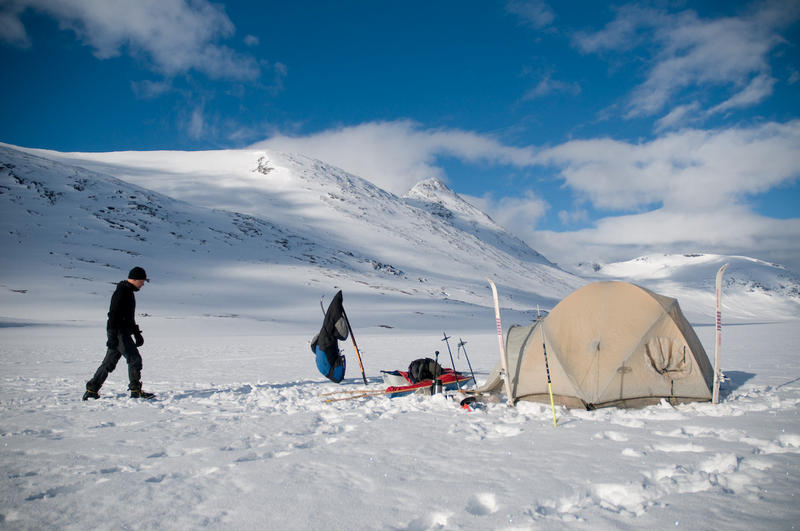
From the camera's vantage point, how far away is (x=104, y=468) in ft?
15.6

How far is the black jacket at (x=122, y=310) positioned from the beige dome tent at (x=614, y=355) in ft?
24.4

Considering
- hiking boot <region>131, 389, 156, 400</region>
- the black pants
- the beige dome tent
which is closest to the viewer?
the beige dome tent

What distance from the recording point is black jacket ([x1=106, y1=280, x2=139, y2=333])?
8.08 m

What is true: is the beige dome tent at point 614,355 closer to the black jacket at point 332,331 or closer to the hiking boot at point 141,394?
the black jacket at point 332,331

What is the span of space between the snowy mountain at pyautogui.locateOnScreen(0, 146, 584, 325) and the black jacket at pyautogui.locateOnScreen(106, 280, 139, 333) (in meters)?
30.9

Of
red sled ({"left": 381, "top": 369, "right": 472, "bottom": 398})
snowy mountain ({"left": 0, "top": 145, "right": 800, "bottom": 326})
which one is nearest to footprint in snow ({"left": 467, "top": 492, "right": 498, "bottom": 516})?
red sled ({"left": 381, "top": 369, "right": 472, "bottom": 398})

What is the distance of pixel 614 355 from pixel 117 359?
9212 mm

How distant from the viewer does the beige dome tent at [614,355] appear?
7391mm

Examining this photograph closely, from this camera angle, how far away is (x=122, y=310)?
8.23 metres

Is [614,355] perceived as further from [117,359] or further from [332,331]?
[117,359]

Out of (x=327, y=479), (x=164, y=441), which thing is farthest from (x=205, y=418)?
(x=327, y=479)

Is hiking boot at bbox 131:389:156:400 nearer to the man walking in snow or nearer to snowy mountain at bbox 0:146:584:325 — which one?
the man walking in snow

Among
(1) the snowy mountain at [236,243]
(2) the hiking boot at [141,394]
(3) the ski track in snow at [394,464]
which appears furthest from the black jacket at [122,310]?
(1) the snowy mountain at [236,243]

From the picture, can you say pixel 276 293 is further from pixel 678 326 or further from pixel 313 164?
pixel 313 164
